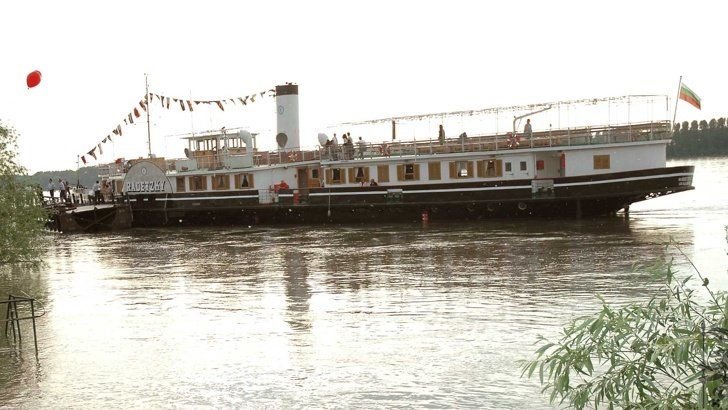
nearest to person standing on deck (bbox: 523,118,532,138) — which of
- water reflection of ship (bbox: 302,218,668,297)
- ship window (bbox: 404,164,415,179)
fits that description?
water reflection of ship (bbox: 302,218,668,297)

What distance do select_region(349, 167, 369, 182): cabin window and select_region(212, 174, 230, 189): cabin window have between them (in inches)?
247

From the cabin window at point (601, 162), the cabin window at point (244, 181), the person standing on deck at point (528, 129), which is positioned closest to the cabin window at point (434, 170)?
the person standing on deck at point (528, 129)

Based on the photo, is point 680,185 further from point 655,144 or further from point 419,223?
point 419,223

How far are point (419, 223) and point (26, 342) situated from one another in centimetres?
2466

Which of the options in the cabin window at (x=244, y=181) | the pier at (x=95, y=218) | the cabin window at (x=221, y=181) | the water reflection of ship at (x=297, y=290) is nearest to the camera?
the water reflection of ship at (x=297, y=290)

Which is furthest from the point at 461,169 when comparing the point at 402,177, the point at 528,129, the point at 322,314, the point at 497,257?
the point at 322,314

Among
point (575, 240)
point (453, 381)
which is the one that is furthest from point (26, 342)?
point (575, 240)

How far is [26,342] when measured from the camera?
15703 mm

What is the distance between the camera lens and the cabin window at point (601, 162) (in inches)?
1420

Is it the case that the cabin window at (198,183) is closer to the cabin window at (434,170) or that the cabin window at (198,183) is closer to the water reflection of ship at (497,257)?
the water reflection of ship at (497,257)

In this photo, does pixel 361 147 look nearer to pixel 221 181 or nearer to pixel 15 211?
pixel 221 181

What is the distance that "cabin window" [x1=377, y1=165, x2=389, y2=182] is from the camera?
39.8 meters

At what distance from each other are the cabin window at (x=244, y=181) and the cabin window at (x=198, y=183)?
1.94m

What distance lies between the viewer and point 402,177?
129ft
